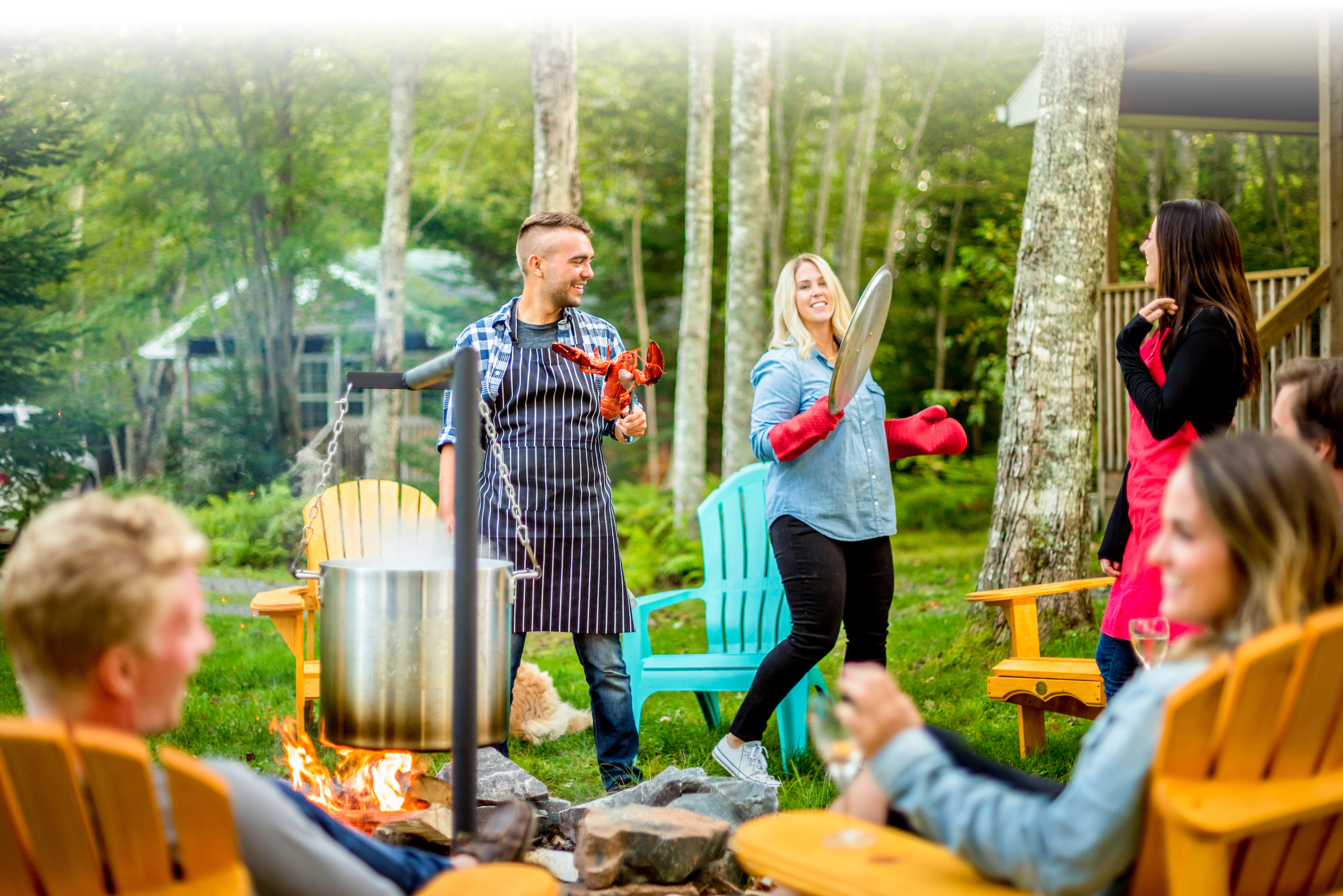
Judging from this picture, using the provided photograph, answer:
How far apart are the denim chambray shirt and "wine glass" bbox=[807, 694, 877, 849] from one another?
2151 mm

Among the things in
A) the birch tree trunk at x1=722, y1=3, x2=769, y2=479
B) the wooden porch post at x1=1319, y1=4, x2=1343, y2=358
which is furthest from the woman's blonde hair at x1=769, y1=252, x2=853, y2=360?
the birch tree trunk at x1=722, y1=3, x2=769, y2=479

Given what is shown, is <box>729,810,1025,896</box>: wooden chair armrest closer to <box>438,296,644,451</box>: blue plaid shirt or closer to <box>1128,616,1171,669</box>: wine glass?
<box>1128,616,1171,669</box>: wine glass

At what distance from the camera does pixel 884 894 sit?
1.51 m

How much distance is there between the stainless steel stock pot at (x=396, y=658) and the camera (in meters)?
2.52

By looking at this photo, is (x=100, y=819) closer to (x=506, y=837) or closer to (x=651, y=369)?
(x=506, y=837)

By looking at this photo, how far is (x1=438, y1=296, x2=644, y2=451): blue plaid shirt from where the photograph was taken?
3.87m

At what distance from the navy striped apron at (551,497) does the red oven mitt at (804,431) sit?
656mm

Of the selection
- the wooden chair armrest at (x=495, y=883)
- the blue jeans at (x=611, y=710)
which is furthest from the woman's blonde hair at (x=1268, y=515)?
the blue jeans at (x=611, y=710)

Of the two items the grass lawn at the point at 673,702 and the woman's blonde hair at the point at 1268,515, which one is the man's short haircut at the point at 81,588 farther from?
the grass lawn at the point at 673,702

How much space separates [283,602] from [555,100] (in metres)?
4.57

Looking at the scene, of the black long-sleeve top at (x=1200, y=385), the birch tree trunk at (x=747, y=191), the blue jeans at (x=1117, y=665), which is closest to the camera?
the black long-sleeve top at (x=1200, y=385)

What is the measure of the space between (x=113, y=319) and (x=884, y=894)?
16384 mm

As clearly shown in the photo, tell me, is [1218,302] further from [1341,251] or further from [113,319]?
[113,319]

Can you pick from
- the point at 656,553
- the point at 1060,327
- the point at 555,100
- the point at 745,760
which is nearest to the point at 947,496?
the point at 656,553
